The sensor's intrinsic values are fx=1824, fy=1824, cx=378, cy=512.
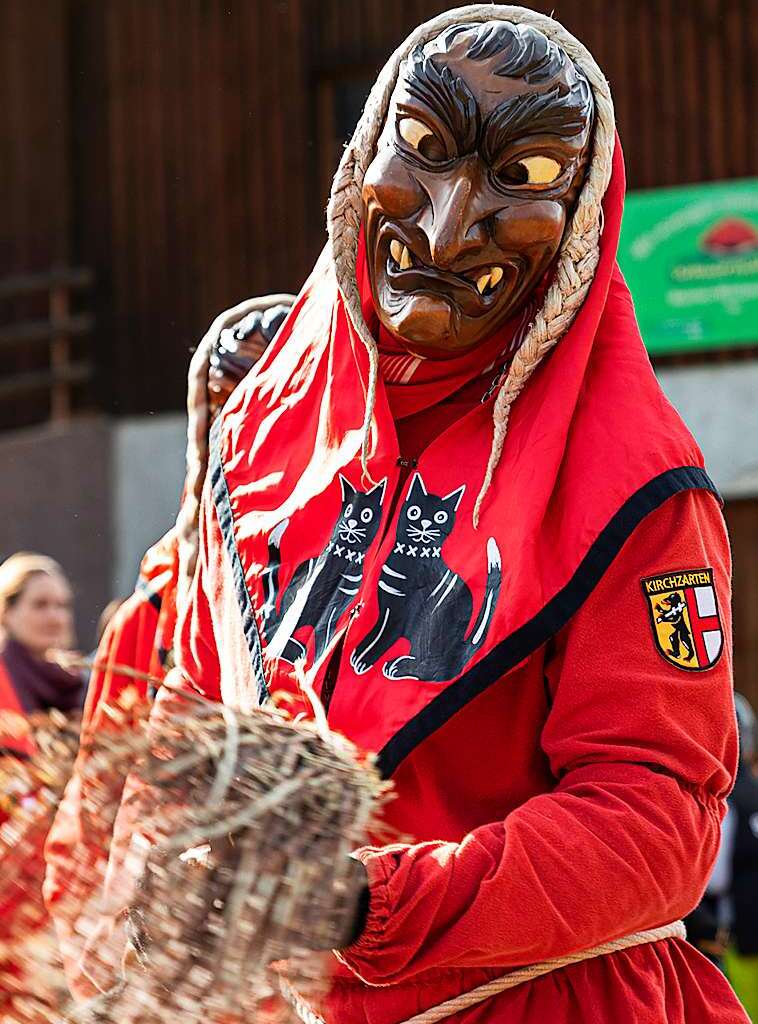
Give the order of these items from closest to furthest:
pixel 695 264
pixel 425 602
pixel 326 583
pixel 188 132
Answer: pixel 425 602, pixel 326 583, pixel 695 264, pixel 188 132

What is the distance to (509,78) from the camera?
7.36 feet

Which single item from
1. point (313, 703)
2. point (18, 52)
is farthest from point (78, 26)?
point (313, 703)

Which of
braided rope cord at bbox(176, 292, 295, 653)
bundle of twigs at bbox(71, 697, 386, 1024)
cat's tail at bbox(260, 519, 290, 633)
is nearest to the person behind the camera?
bundle of twigs at bbox(71, 697, 386, 1024)

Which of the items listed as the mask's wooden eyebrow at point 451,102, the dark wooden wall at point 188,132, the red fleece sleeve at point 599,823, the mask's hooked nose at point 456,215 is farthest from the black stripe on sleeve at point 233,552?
the dark wooden wall at point 188,132

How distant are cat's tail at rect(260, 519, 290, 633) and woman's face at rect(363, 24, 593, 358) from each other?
0.32 metres

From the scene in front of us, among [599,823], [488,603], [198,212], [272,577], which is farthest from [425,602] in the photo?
[198,212]

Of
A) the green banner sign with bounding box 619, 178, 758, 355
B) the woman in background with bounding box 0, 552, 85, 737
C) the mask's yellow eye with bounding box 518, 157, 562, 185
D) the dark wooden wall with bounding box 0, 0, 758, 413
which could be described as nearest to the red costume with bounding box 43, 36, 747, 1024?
the mask's yellow eye with bounding box 518, 157, 562, 185

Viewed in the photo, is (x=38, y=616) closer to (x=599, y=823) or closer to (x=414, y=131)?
(x=414, y=131)

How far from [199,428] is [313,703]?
0.81m

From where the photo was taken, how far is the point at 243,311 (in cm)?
297

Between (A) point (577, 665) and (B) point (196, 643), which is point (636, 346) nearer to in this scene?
(A) point (577, 665)

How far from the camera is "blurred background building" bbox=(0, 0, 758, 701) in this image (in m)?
11.0

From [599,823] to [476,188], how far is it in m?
→ 0.79

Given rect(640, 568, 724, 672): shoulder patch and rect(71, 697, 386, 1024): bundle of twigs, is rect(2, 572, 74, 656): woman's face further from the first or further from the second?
rect(71, 697, 386, 1024): bundle of twigs
